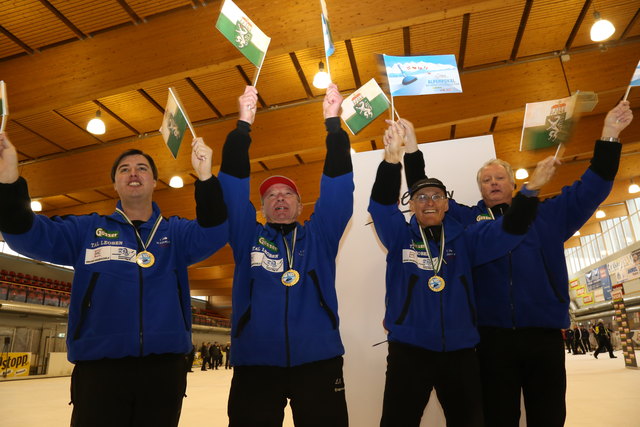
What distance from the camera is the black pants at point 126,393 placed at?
1.86m

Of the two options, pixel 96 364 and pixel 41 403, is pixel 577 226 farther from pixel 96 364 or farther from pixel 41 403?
pixel 41 403

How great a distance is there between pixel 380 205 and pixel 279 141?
26.4 ft

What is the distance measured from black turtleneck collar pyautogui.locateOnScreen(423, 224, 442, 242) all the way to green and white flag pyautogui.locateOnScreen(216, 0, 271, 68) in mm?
1492

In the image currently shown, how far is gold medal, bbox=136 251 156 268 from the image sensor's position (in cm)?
216

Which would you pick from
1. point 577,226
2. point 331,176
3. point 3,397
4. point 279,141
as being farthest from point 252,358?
point 3,397

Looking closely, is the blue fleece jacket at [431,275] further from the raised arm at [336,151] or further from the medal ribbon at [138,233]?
the medal ribbon at [138,233]

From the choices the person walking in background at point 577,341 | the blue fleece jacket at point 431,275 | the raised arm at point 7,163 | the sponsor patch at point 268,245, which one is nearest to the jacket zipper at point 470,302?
the blue fleece jacket at point 431,275

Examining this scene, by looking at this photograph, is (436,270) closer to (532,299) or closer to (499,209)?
(532,299)

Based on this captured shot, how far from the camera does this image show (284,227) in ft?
8.17

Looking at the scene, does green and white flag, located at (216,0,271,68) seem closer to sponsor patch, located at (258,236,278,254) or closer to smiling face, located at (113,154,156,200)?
smiling face, located at (113,154,156,200)

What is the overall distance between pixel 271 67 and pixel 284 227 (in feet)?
22.9

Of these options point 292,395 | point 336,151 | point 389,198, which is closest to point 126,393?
point 292,395

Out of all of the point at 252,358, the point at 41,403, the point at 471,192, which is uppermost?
the point at 471,192

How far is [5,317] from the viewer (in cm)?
1661
